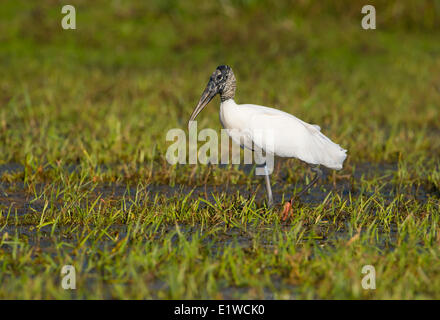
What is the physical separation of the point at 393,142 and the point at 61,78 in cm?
454

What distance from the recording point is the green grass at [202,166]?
12.3 ft

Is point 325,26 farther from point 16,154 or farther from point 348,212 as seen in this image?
point 348,212

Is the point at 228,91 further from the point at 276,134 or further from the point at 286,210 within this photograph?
the point at 286,210

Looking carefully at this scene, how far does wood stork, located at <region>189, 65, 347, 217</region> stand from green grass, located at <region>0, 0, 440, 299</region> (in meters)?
0.34

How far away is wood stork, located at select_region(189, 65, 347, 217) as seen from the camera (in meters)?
4.94

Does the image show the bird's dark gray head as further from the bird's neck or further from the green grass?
the green grass

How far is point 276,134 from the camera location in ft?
16.2

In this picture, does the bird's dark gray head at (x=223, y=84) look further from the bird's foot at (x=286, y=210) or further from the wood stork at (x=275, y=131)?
the bird's foot at (x=286, y=210)

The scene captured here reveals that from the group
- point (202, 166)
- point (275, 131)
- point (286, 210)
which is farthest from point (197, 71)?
point (286, 210)

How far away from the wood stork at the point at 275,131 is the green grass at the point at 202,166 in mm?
337

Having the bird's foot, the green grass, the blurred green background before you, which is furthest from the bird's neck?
the blurred green background

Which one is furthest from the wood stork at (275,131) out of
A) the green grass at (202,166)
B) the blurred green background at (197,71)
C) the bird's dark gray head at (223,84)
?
the blurred green background at (197,71)

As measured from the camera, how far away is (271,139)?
4.93m

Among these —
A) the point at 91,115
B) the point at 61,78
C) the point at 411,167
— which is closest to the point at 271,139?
the point at 411,167
